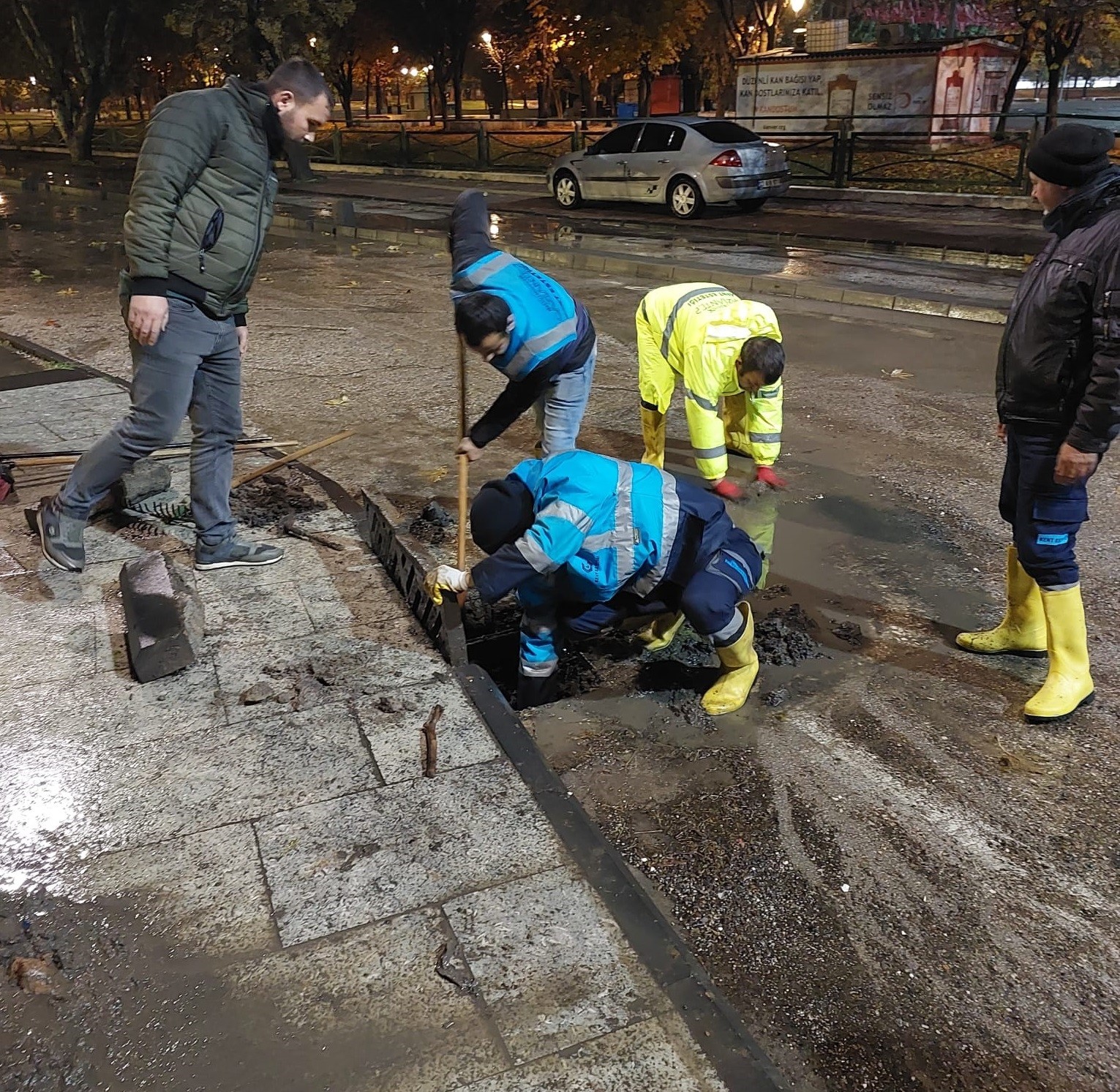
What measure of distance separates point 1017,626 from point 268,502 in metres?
3.55

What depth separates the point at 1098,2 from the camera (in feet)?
55.8

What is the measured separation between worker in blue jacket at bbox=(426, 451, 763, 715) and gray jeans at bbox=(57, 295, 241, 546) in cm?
121

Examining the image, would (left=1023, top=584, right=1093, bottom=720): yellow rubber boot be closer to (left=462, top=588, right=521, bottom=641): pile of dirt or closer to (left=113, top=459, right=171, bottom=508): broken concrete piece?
(left=462, top=588, right=521, bottom=641): pile of dirt

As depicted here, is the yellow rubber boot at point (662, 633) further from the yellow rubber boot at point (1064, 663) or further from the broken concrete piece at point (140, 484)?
the broken concrete piece at point (140, 484)

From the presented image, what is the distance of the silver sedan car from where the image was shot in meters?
16.4

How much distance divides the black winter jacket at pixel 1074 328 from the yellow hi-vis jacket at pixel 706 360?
76.0 inches

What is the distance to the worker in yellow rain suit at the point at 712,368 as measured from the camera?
16.4ft

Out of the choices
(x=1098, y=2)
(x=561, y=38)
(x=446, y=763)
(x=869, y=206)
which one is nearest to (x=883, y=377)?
(x=446, y=763)

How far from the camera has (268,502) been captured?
16.7 ft

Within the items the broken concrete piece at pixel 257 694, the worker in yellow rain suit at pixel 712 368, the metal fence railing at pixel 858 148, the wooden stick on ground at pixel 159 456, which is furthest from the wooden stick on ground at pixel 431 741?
the metal fence railing at pixel 858 148

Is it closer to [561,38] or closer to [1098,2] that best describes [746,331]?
[1098,2]

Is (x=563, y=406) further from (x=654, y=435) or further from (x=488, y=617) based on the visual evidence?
(x=654, y=435)

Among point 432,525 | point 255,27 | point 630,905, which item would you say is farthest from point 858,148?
point 630,905

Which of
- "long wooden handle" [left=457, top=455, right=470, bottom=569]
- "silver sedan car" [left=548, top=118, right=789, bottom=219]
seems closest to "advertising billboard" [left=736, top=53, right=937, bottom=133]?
"silver sedan car" [left=548, top=118, right=789, bottom=219]
